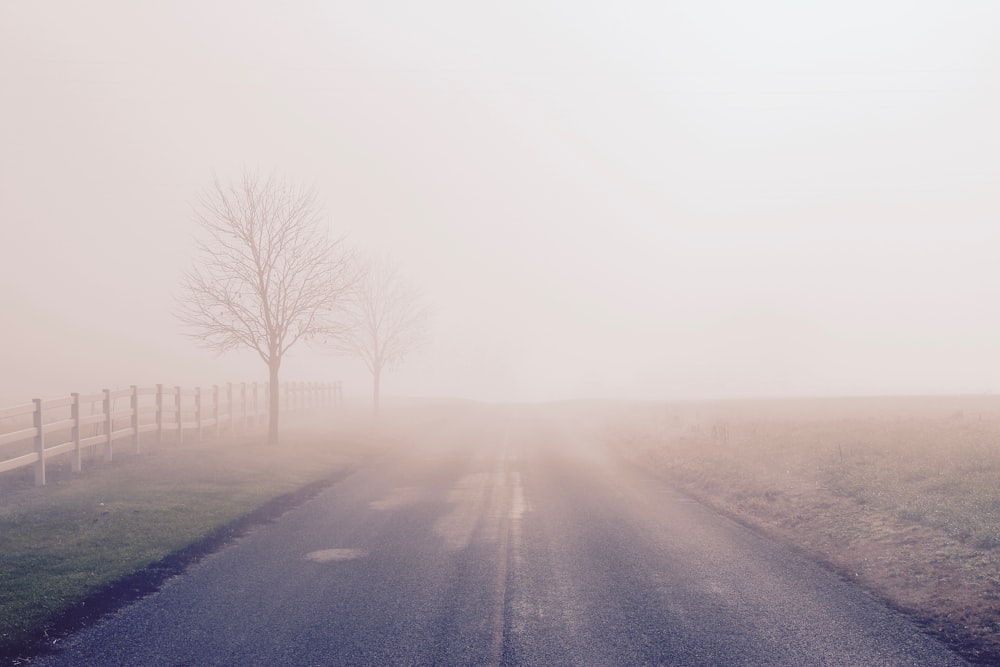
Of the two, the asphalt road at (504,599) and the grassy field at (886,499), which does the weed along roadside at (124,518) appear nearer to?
the asphalt road at (504,599)

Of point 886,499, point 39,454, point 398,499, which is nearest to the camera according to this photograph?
point 886,499

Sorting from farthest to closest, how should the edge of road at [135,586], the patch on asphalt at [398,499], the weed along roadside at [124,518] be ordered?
the patch on asphalt at [398,499] → the weed along roadside at [124,518] → the edge of road at [135,586]

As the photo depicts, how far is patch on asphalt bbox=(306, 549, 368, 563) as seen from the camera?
34.6 feet

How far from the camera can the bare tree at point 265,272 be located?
2586cm

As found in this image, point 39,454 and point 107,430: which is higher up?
point 107,430

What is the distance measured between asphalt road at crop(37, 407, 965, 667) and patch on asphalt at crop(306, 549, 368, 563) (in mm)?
49

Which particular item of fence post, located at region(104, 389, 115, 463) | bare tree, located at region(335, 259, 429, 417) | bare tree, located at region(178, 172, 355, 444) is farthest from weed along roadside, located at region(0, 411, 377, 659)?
bare tree, located at region(335, 259, 429, 417)

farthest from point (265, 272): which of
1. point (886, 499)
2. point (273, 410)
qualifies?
point (886, 499)

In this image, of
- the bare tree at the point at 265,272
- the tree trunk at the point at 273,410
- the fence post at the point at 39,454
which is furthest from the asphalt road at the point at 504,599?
the bare tree at the point at 265,272

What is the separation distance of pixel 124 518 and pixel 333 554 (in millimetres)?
5163

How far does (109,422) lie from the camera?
64.8ft

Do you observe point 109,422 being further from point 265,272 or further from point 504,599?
point 504,599

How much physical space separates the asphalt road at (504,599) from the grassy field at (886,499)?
0.75 m

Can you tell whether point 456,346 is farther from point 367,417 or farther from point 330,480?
point 330,480
